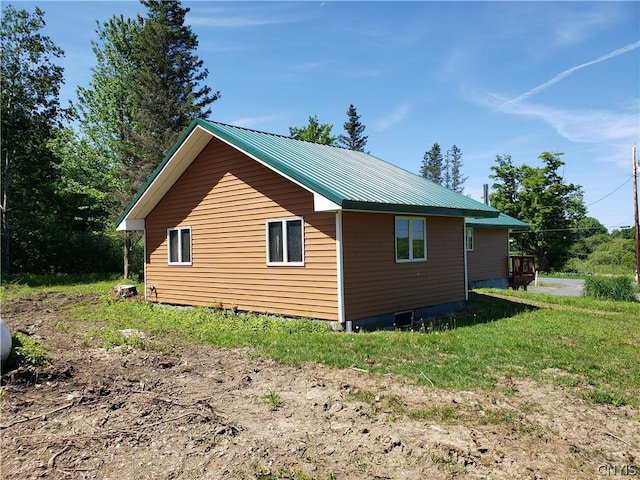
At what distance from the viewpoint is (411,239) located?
1124 cm

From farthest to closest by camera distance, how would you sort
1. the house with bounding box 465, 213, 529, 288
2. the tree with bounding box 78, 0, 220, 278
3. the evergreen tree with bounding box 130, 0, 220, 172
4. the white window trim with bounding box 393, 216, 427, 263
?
the evergreen tree with bounding box 130, 0, 220, 172, the tree with bounding box 78, 0, 220, 278, the house with bounding box 465, 213, 529, 288, the white window trim with bounding box 393, 216, 427, 263

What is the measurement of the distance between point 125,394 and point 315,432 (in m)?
2.63

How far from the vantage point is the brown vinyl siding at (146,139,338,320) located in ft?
32.4

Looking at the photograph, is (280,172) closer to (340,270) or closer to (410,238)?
(340,270)

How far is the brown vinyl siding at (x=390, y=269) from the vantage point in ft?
31.7

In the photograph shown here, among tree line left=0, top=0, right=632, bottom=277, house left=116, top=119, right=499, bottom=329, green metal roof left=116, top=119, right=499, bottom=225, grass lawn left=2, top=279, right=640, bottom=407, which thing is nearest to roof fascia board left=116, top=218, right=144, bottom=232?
house left=116, top=119, right=499, bottom=329

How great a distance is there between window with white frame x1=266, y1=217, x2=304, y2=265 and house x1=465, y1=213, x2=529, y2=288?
34.3 ft

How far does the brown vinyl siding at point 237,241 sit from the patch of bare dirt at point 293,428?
3518mm

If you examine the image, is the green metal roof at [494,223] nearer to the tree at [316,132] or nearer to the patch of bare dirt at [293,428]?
the patch of bare dirt at [293,428]

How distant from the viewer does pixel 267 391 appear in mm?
5715

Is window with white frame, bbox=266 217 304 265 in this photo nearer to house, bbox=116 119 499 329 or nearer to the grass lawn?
house, bbox=116 119 499 329

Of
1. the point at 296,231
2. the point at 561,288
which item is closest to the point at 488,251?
the point at 561,288

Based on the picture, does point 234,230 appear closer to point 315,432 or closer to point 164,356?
point 164,356

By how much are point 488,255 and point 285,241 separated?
13.3 meters
